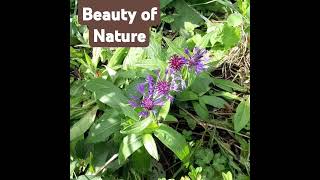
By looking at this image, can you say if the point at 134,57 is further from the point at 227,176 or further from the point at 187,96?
the point at 227,176

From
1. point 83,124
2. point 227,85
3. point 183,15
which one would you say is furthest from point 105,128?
point 183,15

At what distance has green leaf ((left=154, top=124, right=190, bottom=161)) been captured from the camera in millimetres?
1300

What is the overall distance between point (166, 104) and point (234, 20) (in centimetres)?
43

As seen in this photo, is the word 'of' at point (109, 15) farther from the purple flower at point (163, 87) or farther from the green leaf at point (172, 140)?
Result: the green leaf at point (172, 140)

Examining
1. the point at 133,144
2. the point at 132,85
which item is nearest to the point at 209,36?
the point at 132,85

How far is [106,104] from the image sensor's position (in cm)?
143

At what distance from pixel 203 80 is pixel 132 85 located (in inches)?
8.2

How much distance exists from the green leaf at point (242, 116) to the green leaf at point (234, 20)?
0.84ft

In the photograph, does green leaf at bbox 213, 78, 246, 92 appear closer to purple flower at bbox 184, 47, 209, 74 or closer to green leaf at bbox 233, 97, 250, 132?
green leaf at bbox 233, 97, 250, 132

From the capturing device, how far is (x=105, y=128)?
1.34 metres

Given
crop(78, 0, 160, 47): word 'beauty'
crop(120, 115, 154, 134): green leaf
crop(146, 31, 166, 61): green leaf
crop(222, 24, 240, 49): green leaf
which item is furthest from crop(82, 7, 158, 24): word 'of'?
crop(222, 24, 240, 49): green leaf

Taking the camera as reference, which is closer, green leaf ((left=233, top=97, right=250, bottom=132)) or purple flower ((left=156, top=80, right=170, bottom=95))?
purple flower ((left=156, top=80, right=170, bottom=95))

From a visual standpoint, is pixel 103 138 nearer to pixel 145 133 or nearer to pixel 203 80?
pixel 145 133

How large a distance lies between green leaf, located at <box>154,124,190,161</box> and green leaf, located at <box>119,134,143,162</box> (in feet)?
0.15
